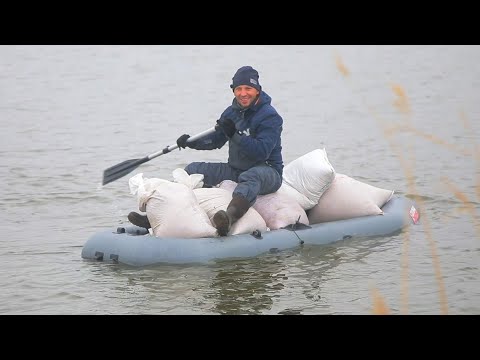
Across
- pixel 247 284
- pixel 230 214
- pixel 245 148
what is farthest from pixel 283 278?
pixel 245 148

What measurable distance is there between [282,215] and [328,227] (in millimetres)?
522

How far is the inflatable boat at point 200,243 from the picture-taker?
10164 mm

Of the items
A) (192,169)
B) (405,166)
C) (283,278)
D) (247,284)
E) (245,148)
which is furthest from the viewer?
(405,166)

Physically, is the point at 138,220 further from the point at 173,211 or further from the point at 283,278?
the point at 283,278

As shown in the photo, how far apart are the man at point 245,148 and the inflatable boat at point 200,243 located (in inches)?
7.2

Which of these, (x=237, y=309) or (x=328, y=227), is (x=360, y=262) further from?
(x=237, y=309)

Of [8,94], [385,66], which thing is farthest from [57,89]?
[385,66]

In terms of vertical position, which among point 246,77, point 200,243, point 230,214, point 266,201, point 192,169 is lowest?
point 200,243

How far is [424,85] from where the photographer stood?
22.2 meters

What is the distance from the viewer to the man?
10414mm

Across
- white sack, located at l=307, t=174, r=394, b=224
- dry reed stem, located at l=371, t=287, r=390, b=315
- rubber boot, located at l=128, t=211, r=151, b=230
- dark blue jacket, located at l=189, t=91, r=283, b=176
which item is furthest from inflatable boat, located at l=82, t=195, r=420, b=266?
dry reed stem, located at l=371, t=287, r=390, b=315

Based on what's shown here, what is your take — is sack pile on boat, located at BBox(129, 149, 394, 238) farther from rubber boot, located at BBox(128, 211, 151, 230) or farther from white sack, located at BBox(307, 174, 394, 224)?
rubber boot, located at BBox(128, 211, 151, 230)

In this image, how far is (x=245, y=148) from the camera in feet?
34.6

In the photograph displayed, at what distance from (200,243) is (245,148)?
994 millimetres
